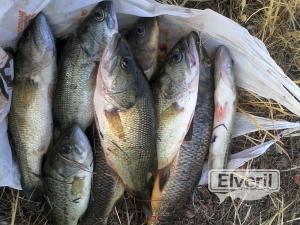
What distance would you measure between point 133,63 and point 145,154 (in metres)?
0.34

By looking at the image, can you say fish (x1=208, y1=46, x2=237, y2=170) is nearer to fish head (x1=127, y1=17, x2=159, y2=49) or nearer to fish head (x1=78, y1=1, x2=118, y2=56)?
fish head (x1=127, y1=17, x2=159, y2=49)

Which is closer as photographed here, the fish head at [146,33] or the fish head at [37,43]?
the fish head at [37,43]

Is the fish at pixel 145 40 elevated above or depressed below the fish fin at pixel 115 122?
above

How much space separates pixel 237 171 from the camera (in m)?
2.25

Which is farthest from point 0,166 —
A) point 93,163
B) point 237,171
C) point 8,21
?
point 237,171

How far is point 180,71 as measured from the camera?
2014 millimetres

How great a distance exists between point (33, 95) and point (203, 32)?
745 millimetres

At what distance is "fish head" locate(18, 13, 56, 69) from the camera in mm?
1957

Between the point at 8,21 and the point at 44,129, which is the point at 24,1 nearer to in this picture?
the point at 8,21

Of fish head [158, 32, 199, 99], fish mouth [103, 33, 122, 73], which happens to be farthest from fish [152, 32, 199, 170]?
fish mouth [103, 33, 122, 73]

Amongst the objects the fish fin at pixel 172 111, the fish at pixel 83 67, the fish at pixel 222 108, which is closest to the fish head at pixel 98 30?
the fish at pixel 83 67

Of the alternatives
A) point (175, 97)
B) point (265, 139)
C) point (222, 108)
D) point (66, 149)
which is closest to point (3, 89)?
point (66, 149)

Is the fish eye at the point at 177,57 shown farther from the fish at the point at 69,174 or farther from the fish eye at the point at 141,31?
the fish at the point at 69,174

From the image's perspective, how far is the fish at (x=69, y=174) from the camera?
6.42 feet
